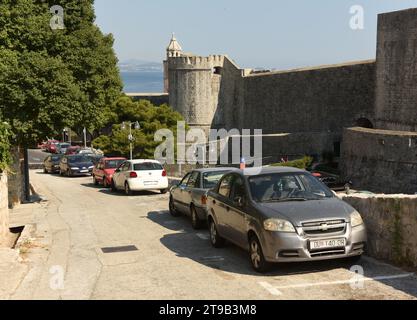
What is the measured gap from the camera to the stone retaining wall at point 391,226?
7.86 metres

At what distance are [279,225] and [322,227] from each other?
23.3 inches

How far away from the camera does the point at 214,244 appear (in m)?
10.4

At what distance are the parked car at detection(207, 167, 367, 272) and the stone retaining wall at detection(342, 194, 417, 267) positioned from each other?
0.44m

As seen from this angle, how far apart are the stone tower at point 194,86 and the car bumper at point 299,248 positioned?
170 feet

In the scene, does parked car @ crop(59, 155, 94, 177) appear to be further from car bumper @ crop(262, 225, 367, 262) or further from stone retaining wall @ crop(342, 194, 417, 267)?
car bumper @ crop(262, 225, 367, 262)

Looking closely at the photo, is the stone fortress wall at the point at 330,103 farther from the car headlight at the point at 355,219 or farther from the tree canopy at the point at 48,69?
the car headlight at the point at 355,219

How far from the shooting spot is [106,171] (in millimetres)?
24891

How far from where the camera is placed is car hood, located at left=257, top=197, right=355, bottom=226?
309 inches

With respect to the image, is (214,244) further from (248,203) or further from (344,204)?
(344,204)

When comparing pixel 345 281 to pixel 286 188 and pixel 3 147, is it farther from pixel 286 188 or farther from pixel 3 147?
pixel 3 147

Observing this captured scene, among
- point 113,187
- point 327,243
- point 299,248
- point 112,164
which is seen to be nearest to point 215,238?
point 299,248

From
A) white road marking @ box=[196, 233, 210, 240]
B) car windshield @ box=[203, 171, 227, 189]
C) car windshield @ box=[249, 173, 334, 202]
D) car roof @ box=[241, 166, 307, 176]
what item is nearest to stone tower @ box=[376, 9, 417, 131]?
car windshield @ box=[203, 171, 227, 189]

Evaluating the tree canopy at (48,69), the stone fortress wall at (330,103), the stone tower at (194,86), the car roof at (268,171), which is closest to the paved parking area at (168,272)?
the car roof at (268,171)
